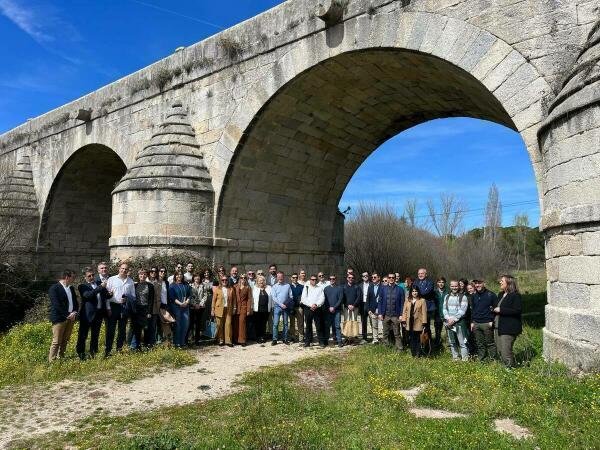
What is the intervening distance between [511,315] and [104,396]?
4645 mm

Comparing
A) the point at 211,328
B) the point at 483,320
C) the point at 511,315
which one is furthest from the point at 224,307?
the point at 511,315

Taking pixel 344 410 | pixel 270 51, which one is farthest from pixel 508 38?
pixel 344 410

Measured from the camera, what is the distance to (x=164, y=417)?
4547 mm

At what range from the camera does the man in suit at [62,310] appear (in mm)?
6625

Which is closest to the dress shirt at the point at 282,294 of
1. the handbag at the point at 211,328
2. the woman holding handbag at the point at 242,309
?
the woman holding handbag at the point at 242,309

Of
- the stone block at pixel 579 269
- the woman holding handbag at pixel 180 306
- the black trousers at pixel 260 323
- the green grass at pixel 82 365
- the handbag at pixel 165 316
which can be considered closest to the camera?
the stone block at pixel 579 269

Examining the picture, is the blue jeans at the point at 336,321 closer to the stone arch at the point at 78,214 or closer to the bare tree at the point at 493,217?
the stone arch at the point at 78,214

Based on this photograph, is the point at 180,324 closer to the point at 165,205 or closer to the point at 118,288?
the point at 118,288

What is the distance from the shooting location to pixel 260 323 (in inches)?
350

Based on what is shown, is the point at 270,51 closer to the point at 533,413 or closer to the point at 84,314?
the point at 84,314

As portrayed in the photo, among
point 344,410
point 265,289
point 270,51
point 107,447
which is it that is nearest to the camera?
point 107,447

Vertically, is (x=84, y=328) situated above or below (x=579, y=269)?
below

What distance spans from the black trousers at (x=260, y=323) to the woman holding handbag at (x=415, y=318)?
9.53 ft

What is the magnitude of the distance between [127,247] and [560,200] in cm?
786
